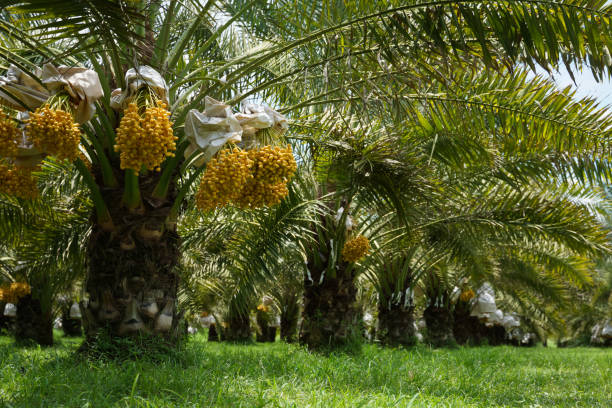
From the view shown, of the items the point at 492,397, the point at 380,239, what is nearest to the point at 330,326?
the point at 380,239

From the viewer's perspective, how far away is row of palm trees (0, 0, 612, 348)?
3.46 metres

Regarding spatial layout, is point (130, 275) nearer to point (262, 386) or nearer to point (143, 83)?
point (262, 386)

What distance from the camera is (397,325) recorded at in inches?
469

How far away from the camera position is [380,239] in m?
10.0

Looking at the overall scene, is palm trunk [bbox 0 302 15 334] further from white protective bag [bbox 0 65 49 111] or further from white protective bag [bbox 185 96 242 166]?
white protective bag [bbox 185 96 242 166]

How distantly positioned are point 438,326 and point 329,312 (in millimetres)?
7059

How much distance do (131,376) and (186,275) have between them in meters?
5.87

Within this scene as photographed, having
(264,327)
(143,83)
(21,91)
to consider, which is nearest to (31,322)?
(21,91)

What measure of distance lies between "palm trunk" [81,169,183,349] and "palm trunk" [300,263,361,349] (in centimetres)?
400

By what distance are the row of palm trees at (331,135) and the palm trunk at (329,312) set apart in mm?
24

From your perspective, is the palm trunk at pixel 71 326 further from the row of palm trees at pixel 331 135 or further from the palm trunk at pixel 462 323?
the palm trunk at pixel 462 323

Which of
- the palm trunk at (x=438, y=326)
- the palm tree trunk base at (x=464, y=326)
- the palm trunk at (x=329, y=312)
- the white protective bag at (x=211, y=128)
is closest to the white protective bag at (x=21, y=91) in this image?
the white protective bag at (x=211, y=128)

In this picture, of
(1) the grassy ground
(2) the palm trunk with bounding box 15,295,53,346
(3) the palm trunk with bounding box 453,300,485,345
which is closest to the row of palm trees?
(1) the grassy ground

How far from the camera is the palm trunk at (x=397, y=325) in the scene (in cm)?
1185
